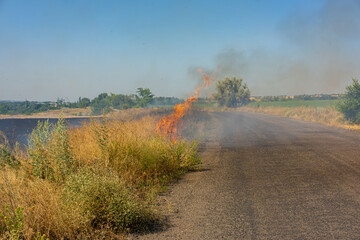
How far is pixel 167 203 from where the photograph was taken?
6.68 m

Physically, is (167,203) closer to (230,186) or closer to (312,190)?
(230,186)

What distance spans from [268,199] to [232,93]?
76.7m

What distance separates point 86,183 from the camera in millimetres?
5285

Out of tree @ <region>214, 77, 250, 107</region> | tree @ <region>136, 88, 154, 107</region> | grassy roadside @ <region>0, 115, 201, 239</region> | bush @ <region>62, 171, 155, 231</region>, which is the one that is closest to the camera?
grassy roadside @ <region>0, 115, 201, 239</region>

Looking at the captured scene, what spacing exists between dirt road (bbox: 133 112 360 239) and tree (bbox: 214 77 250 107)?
6940cm

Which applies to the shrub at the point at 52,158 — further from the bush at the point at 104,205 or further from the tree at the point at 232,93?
the tree at the point at 232,93

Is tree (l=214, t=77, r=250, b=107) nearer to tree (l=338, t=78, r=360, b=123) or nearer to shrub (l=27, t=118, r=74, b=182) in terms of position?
tree (l=338, t=78, r=360, b=123)

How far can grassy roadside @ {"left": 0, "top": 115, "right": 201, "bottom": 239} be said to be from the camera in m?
4.66

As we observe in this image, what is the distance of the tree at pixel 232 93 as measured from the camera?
265ft

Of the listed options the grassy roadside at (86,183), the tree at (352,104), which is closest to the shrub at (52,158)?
the grassy roadside at (86,183)

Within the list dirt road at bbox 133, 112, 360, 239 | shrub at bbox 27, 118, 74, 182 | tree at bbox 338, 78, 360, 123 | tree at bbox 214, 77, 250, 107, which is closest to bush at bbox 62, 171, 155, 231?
dirt road at bbox 133, 112, 360, 239

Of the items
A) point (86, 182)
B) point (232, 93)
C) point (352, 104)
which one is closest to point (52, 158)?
point (86, 182)

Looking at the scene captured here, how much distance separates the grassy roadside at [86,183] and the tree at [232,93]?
237 feet

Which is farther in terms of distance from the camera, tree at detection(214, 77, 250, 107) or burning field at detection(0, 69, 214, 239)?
tree at detection(214, 77, 250, 107)
